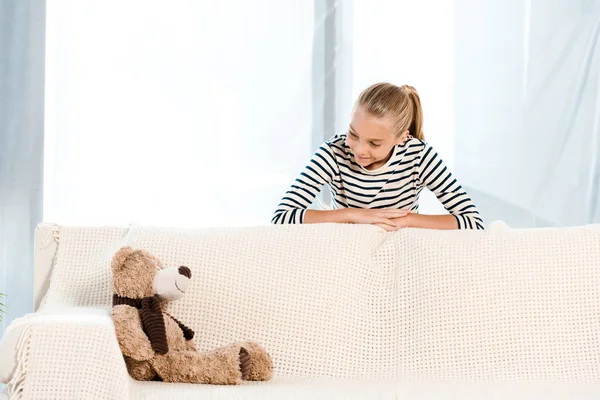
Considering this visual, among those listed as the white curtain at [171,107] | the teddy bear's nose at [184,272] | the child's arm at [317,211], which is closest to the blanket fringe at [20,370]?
the teddy bear's nose at [184,272]

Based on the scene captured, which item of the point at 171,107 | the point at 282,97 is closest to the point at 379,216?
the point at 282,97

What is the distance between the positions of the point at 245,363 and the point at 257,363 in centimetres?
4

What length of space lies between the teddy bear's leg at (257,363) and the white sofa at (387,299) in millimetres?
25

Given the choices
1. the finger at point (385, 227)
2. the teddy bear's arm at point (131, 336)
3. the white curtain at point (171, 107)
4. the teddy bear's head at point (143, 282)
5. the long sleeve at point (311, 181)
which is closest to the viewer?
the teddy bear's arm at point (131, 336)

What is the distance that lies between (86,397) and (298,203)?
3.11 feet

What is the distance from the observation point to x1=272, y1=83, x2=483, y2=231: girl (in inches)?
85.9

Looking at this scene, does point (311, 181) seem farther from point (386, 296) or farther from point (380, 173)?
point (386, 296)

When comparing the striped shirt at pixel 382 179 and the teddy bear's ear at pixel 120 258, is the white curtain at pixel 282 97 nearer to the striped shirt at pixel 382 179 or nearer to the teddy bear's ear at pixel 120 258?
the striped shirt at pixel 382 179

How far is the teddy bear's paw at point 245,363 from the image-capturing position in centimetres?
171

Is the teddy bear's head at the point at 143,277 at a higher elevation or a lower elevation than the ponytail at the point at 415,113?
lower

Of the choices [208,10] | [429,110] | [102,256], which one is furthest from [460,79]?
[102,256]

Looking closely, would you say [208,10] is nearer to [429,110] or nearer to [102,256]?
[429,110]

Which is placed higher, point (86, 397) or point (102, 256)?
point (102, 256)

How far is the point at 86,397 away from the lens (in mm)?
1491
